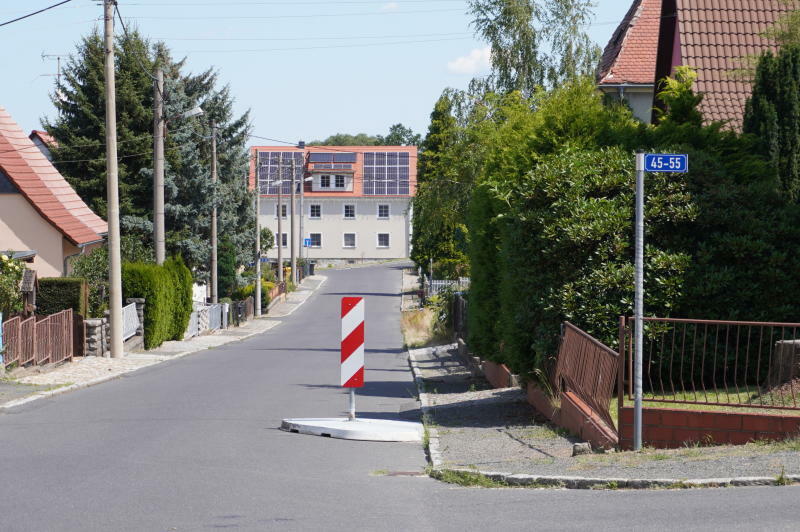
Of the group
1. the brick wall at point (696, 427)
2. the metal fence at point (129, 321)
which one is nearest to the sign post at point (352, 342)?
the brick wall at point (696, 427)

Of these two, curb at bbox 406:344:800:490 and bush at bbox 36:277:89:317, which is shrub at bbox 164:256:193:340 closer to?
bush at bbox 36:277:89:317

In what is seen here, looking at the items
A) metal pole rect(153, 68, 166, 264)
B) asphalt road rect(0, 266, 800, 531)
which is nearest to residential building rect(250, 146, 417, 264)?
metal pole rect(153, 68, 166, 264)

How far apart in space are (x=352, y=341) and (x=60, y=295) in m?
14.8

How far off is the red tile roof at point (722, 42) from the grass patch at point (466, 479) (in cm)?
1361

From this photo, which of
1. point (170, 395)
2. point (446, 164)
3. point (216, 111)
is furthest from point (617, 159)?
point (216, 111)

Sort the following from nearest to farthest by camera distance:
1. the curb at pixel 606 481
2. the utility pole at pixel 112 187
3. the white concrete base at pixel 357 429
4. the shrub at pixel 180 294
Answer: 1. the curb at pixel 606 481
2. the white concrete base at pixel 357 429
3. the utility pole at pixel 112 187
4. the shrub at pixel 180 294

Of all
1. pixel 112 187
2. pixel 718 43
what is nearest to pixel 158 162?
pixel 112 187

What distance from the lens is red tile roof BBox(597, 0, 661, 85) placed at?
31.9m

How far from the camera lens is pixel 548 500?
7.93 meters

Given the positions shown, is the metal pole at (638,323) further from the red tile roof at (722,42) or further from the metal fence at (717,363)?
the red tile roof at (722,42)

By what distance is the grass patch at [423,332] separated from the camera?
36.2 meters

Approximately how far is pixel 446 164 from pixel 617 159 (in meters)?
20.3

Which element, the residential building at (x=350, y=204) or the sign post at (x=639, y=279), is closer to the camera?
the sign post at (x=639, y=279)

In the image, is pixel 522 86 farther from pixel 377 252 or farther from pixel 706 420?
pixel 377 252
